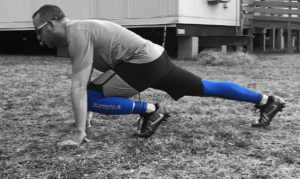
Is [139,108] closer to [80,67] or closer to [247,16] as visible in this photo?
[80,67]

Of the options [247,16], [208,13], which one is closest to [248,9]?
[247,16]

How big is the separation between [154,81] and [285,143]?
3.18 feet

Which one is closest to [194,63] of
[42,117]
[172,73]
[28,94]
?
[28,94]

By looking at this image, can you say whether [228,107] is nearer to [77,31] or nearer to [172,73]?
[172,73]

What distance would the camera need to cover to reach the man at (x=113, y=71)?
9.95 feet

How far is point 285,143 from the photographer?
327 cm

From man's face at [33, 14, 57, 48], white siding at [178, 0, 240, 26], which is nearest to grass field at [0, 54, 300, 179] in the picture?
man's face at [33, 14, 57, 48]

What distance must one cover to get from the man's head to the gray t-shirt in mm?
59

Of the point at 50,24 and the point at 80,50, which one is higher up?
the point at 50,24

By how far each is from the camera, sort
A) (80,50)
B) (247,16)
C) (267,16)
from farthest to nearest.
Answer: (267,16) < (247,16) < (80,50)

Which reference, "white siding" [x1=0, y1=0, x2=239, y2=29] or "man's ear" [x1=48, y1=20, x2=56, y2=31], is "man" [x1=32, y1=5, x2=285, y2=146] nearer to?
"man's ear" [x1=48, y1=20, x2=56, y2=31]

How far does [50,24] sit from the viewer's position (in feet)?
9.96

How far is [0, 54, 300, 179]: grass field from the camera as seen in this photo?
2.65m

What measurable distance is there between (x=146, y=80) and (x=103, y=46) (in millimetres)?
367
